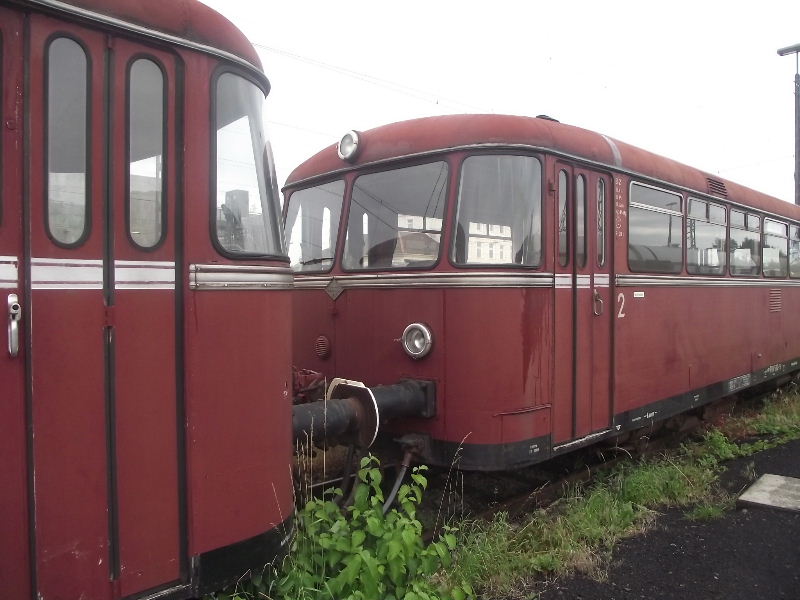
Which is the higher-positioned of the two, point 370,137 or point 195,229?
point 370,137

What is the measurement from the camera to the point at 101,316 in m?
2.60

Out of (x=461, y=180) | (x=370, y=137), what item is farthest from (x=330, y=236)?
(x=461, y=180)

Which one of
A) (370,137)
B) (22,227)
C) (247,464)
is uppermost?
(370,137)

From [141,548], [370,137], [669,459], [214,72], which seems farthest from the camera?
Answer: [669,459]

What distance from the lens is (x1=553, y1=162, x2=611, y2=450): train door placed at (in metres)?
5.16

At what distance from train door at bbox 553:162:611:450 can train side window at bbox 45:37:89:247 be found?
3.43 metres

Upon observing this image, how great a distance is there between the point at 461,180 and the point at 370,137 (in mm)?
1031

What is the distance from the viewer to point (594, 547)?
439cm

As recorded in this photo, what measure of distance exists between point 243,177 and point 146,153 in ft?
1.56

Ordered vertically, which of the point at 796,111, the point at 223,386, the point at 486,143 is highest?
the point at 796,111

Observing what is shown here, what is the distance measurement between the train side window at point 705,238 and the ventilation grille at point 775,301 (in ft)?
6.55

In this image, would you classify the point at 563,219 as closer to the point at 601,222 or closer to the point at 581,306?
the point at 601,222

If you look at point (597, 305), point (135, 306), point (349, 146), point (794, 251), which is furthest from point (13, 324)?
point (794, 251)

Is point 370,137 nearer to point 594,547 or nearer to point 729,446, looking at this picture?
point 594,547
